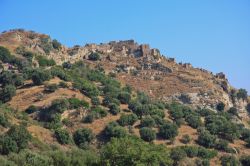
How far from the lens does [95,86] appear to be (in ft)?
313

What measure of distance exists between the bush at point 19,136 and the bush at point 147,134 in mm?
21392

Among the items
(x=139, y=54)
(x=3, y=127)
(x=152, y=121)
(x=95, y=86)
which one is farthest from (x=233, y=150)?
(x=139, y=54)

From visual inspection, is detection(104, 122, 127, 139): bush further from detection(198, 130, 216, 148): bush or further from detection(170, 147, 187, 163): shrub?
detection(198, 130, 216, 148): bush

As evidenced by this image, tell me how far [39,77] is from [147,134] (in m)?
23.3

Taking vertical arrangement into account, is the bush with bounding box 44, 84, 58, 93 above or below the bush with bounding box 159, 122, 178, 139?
above

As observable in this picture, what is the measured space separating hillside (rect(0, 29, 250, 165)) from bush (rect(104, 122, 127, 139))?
7 centimetres

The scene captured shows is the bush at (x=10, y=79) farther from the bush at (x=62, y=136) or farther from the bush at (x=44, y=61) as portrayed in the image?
the bush at (x=62, y=136)

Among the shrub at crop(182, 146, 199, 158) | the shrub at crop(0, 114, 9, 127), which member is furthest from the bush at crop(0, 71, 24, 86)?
the shrub at crop(182, 146, 199, 158)

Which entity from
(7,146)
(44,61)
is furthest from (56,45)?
(7,146)

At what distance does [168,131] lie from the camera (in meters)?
80.1

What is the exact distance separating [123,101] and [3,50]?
27636mm

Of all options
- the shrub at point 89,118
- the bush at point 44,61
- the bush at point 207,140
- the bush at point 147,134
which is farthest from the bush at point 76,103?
the bush at point 44,61

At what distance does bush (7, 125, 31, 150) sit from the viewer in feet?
197

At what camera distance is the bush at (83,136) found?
7372 cm
